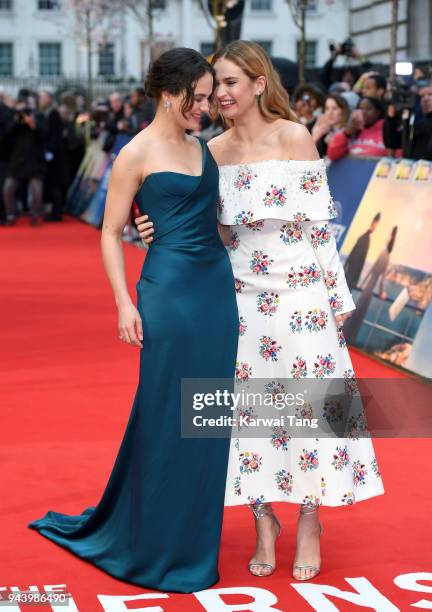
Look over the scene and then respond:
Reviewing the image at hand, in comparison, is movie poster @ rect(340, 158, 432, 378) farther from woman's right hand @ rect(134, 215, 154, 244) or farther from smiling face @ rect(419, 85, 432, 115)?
woman's right hand @ rect(134, 215, 154, 244)

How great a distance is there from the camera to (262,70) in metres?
4.62

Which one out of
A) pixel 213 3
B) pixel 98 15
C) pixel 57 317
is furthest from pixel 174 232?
pixel 98 15

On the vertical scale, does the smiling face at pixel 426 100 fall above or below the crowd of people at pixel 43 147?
above

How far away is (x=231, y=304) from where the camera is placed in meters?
4.65

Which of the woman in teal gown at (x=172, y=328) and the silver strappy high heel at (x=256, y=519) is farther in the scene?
the silver strappy high heel at (x=256, y=519)

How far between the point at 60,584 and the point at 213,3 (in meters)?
14.5

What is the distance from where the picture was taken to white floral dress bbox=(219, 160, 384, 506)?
4625 mm

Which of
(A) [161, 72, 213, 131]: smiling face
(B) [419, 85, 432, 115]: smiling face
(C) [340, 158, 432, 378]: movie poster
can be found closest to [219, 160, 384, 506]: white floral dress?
(A) [161, 72, 213, 131]: smiling face

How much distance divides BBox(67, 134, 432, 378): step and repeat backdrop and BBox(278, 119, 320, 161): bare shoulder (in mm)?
3546

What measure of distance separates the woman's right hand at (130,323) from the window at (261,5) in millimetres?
54026

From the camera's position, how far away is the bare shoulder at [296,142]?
4.65 metres

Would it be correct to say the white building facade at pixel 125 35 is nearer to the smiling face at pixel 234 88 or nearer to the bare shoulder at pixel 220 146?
the bare shoulder at pixel 220 146

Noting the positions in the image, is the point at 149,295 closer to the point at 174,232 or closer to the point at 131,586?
the point at 174,232

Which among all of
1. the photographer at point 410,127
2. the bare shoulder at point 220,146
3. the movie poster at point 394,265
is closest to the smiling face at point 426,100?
the photographer at point 410,127
